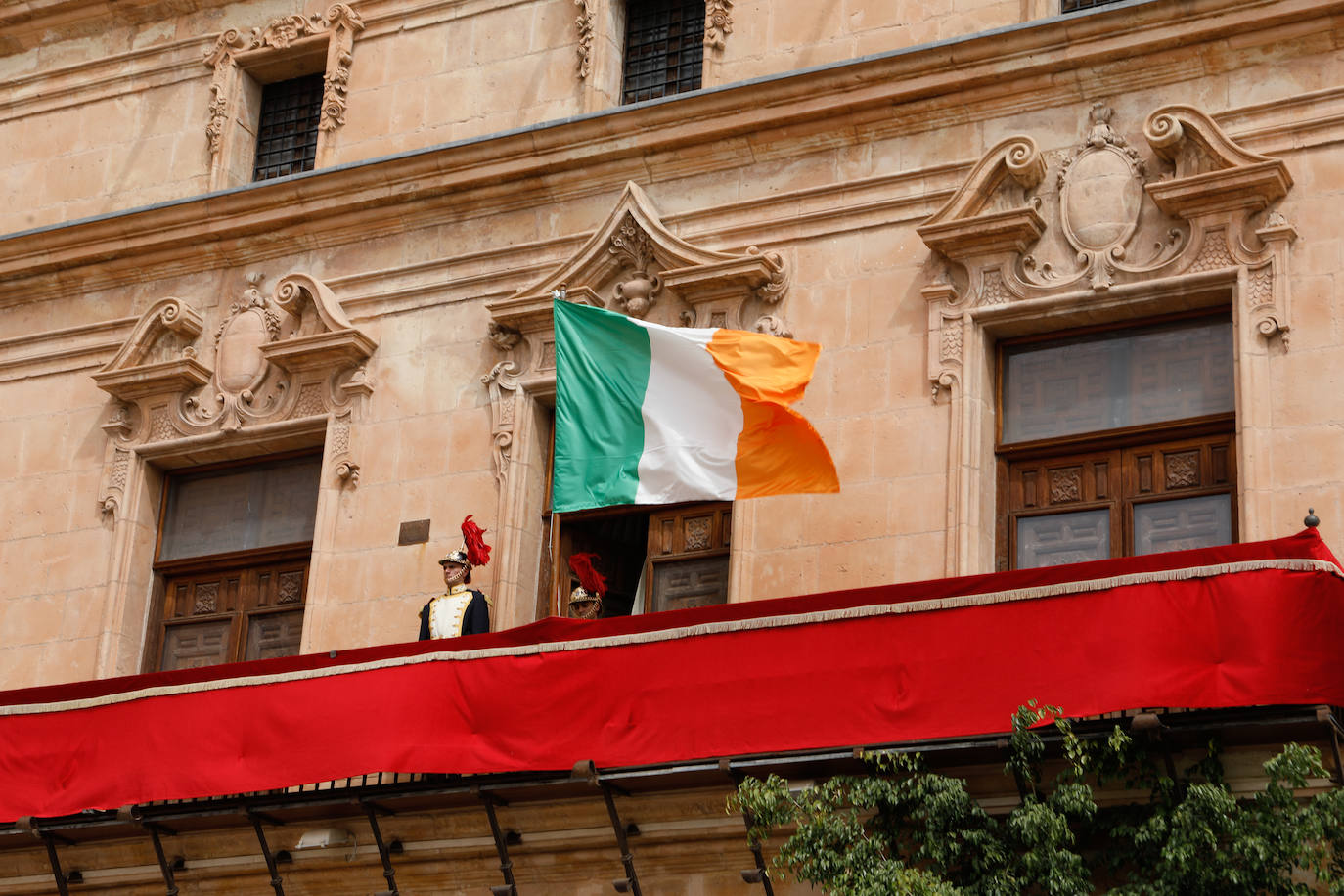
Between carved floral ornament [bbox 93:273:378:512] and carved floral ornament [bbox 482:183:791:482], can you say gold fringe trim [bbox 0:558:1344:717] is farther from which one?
carved floral ornament [bbox 93:273:378:512]

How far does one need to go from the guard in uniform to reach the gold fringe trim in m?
1.29

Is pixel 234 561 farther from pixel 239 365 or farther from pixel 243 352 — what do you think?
pixel 243 352

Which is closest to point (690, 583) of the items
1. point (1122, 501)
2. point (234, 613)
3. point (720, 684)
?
point (720, 684)

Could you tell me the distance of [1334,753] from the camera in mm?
12516

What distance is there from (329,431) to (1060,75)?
650 cm

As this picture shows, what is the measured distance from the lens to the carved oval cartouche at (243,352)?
19047 mm

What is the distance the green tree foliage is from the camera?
1216cm

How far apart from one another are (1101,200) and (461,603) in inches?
214

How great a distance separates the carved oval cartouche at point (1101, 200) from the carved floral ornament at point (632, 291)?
7.46ft

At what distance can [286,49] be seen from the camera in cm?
2047

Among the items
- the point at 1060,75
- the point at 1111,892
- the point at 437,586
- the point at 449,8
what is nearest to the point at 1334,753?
the point at 1111,892

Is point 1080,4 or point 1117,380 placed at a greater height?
point 1080,4

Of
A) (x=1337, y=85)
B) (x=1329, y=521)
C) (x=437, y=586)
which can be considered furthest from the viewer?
(x=437, y=586)

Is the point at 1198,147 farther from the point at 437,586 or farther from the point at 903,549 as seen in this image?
the point at 437,586
